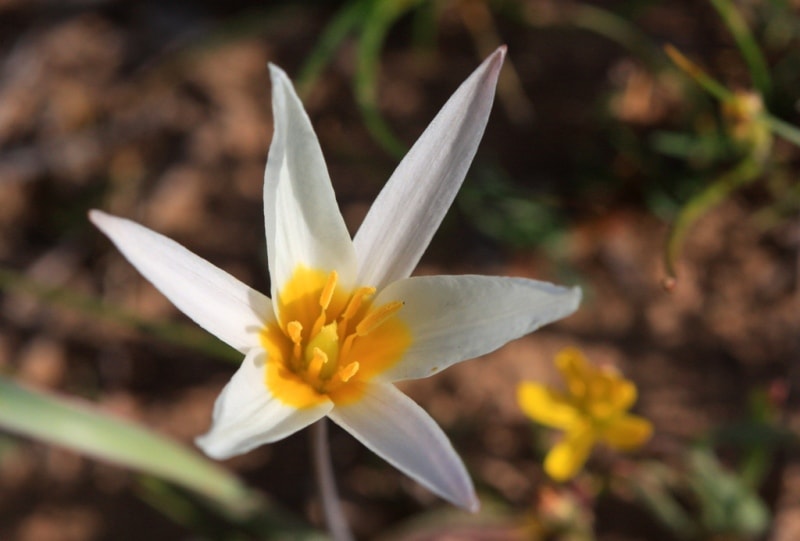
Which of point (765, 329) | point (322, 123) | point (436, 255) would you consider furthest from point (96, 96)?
point (765, 329)

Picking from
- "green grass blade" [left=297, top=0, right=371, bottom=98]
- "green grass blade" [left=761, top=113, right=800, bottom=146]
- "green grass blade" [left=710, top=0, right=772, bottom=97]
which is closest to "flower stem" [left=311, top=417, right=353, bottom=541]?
"green grass blade" [left=297, top=0, right=371, bottom=98]

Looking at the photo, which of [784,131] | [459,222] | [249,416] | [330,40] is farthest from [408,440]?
[459,222]

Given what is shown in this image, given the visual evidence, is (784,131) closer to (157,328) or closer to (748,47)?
(748,47)

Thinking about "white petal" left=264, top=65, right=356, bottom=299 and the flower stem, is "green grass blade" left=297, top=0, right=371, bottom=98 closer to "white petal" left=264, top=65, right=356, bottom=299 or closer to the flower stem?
"white petal" left=264, top=65, right=356, bottom=299

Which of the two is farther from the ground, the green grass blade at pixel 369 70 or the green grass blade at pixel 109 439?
the green grass blade at pixel 369 70

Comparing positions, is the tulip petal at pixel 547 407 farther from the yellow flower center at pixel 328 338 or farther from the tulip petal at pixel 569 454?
the yellow flower center at pixel 328 338

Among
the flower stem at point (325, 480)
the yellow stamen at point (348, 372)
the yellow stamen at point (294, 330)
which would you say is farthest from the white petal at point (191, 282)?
the flower stem at point (325, 480)

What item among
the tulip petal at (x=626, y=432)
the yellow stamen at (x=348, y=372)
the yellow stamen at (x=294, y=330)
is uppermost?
the yellow stamen at (x=294, y=330)
